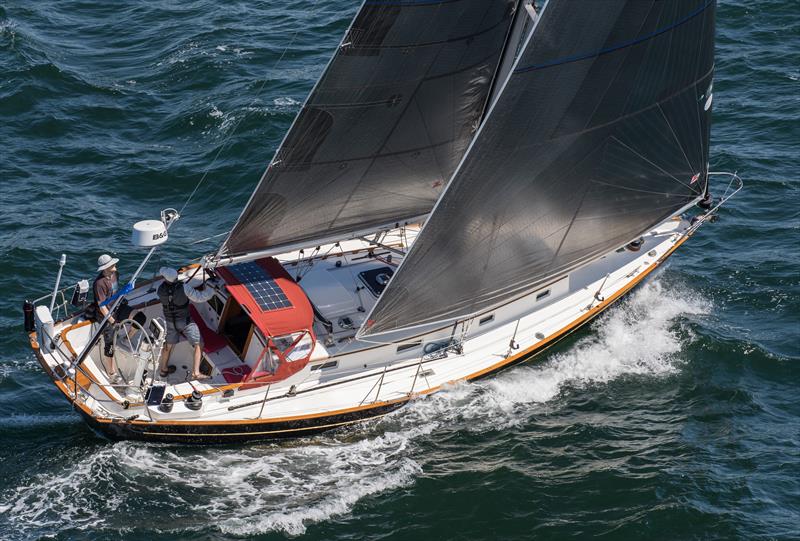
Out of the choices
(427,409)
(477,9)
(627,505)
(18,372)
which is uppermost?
(477,9)

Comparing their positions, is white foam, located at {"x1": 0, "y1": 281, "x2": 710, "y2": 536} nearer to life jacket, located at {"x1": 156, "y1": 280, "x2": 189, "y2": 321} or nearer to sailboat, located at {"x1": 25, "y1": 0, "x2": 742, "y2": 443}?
sailboat, located at {"x1": 25, "y1": 0, "x2": 742, "y2": 443}

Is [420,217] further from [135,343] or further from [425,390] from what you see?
[135,343]

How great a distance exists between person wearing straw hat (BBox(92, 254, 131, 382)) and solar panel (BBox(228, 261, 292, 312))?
2612 millimetres

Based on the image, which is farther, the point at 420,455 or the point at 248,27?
the point at 248,27

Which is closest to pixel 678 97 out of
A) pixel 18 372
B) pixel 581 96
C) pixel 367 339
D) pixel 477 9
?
pixel 581 96

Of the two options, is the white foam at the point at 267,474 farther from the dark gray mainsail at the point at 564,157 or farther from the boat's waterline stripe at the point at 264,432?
Answer: the dark gray mainsail at the point at 564,157

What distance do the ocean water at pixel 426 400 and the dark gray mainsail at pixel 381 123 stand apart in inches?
188

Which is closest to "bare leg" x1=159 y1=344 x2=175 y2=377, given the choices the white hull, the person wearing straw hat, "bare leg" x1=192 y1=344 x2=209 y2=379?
the white hull

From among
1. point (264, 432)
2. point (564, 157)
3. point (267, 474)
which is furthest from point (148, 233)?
point (564, 157)

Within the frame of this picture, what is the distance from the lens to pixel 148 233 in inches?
871

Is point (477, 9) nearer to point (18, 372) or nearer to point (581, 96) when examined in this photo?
point (581, 96)

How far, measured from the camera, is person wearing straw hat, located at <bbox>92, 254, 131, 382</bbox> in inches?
907

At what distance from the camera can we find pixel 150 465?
72.3 ft

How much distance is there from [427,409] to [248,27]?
76.7ft
